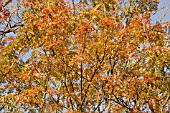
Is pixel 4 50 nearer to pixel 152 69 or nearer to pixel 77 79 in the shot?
pixel 77 79

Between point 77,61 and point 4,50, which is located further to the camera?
point 4,50

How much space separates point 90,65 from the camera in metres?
8.93

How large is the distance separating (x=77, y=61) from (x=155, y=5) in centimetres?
641

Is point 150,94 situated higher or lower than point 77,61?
lower

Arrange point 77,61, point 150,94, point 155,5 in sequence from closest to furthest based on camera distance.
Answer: point 77,61 < point 150,94 < point 155,5

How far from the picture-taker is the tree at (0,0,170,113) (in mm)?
8586

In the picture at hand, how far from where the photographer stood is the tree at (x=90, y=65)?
8586 millimetres

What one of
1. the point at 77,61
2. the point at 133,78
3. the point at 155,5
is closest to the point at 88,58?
the point at 77,61

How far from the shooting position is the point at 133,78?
8.58 meters

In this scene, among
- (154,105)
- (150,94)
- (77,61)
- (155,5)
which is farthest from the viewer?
(155,5)

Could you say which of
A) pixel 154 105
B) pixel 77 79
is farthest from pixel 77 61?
pixel 154 105

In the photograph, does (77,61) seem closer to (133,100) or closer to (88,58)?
(88,58)

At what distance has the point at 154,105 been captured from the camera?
9.41 meters

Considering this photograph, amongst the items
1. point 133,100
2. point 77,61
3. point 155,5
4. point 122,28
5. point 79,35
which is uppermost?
point 155,5
